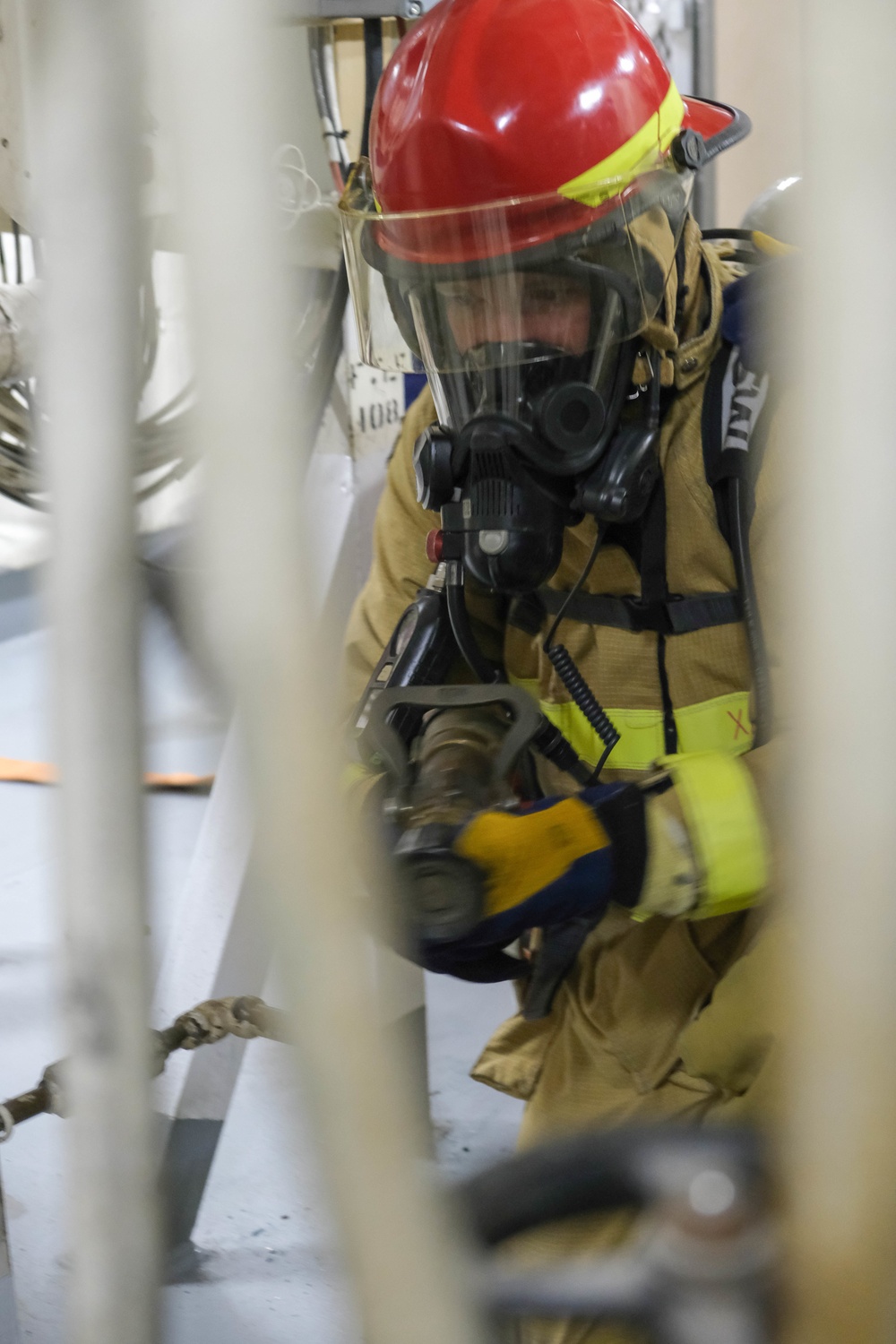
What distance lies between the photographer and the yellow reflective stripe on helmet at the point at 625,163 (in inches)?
44.1

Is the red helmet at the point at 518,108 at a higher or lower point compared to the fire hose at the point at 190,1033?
higher

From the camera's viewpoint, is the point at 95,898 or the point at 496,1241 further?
the point at 496,1241

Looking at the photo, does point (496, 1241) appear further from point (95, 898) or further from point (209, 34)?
point (209, 34)

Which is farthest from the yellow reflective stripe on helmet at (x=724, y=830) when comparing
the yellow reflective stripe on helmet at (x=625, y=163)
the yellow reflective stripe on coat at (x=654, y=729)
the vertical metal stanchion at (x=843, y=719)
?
the vertical metal stanchion at (x=843, y=719)

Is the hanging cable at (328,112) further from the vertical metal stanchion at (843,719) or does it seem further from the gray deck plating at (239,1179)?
the vertical metal stanchion at (843,719)

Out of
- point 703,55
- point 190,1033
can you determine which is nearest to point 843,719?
point 190,1033

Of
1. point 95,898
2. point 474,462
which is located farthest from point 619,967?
point 95,898

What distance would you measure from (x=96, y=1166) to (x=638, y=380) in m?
0.99

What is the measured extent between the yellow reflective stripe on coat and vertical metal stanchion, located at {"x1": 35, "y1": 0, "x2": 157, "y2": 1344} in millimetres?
866

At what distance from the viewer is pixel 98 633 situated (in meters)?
0.35

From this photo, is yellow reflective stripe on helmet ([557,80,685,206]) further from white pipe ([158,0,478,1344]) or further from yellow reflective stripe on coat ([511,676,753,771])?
white pipe ([158,0,478,1344])

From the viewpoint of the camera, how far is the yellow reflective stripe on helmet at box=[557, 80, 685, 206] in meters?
1.12

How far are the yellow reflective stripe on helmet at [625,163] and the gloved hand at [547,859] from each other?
538mm

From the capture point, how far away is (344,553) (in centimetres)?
178
